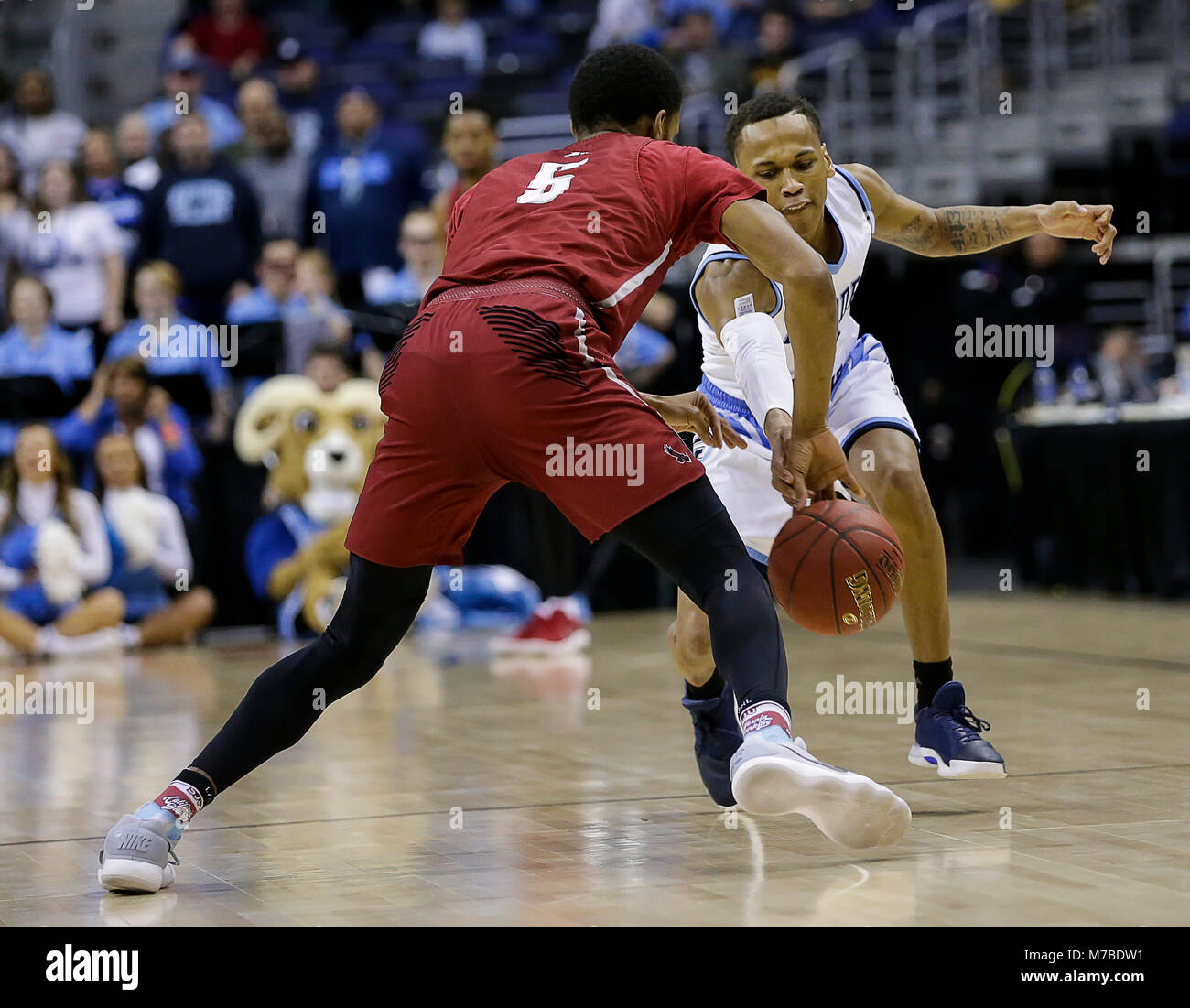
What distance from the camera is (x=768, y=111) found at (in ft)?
14.9

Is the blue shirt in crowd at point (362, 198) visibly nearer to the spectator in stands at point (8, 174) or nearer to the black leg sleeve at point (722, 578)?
the spectator in stands at point (8, 174)

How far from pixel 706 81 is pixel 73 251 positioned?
5.07 meters

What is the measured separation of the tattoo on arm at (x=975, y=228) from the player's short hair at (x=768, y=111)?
1.73 feet

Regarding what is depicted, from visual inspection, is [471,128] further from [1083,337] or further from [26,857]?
[26,857]

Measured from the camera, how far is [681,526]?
3.45 meters

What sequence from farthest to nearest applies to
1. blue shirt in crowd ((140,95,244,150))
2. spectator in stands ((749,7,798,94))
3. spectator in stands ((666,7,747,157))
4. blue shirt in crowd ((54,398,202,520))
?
blue shirt in crowd ((140,95,244,150))
spectator in stands ((666,7,747,157))
spectator in stands ((749,7,798,94))
blue shirt in crowd ((54,398,202,520))

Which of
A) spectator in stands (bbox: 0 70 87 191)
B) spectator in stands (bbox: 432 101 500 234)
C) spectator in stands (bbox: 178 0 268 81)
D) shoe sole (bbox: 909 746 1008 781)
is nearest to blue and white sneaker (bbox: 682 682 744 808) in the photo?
shoe sole (bbox: 909 746 1008 781)

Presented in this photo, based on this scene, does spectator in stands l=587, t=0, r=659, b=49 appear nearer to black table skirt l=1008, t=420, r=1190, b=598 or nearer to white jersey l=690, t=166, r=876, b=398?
black table skirt l=1008, t=420, r=1190, b=598

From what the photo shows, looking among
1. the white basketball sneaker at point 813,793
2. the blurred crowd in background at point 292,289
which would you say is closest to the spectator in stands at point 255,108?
the blurred crowd in background at point 292,289

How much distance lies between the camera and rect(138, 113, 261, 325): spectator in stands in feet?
34.0

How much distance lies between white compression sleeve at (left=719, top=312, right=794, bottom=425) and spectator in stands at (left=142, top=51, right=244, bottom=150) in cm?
884
